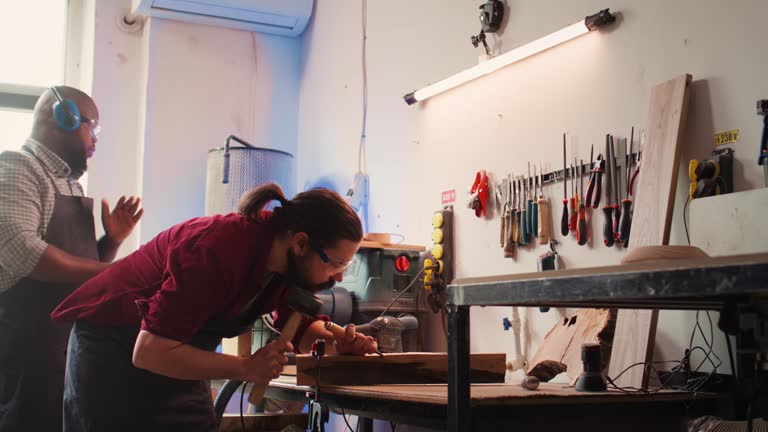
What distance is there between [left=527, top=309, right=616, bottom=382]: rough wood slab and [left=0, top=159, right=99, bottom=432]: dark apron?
1.45 m

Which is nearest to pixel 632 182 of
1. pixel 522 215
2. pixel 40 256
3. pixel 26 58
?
pixel 522 215

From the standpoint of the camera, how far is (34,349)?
2.37 m

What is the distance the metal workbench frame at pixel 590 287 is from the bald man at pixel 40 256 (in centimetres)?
155

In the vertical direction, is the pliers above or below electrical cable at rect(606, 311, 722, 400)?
above

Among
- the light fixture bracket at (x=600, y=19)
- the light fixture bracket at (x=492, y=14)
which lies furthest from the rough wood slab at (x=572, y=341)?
the light fixture bracket at (x=492, y=14)

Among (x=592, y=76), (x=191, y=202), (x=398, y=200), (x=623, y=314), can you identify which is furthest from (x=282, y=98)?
(x=623, y=314)

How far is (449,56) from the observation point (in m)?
3.20

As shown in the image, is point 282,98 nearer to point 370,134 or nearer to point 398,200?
point 370,134

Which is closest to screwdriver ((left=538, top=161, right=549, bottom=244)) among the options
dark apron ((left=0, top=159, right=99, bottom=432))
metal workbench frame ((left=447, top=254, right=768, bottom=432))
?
metal workbench frame ((left=447, top=254, right=768, bottom=432))

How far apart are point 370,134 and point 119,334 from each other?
2.28m

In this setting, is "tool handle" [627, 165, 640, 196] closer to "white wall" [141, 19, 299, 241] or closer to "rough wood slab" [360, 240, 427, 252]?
"rough wood slab" [360, 240, 427, 252]

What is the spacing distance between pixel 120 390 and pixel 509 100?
70.1 inches

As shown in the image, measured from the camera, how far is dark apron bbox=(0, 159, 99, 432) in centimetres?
230

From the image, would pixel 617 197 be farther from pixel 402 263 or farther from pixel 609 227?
pixel 402 263
